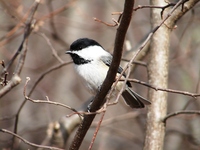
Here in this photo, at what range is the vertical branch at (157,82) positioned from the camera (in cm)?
270

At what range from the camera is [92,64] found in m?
3.00

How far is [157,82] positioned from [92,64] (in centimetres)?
54

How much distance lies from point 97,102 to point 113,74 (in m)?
0.27

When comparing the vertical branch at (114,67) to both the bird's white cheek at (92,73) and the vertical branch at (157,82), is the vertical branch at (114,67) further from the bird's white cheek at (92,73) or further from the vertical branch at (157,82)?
the bird's white cheek at (92,73)

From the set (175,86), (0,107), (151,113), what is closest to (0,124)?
(0,107)

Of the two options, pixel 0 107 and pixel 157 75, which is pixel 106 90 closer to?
pixel 157 75

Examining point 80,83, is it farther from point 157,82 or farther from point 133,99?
point 157,82

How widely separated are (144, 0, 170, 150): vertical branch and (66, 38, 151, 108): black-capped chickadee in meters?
0.15

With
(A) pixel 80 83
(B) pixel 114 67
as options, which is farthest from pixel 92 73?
(A) pixel 80 83

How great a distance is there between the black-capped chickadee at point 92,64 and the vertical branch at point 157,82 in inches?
6.0

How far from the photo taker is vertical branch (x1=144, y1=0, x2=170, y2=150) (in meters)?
2.70

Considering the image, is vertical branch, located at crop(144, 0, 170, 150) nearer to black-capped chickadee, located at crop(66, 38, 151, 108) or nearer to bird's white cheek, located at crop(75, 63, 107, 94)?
black-capped chickadee, located at crop(66, 38, 151, 108)

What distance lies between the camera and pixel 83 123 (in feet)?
7.50

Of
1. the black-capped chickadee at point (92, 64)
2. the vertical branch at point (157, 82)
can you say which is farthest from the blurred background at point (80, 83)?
the vertical branch at point (157, 82)
